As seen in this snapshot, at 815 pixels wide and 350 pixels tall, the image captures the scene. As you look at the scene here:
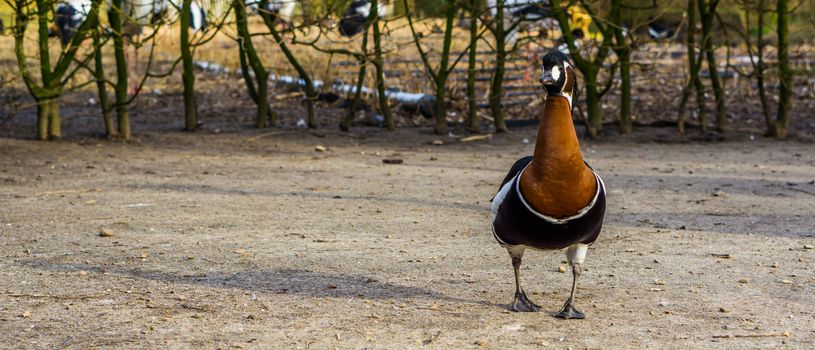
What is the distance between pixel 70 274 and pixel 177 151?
234 inches

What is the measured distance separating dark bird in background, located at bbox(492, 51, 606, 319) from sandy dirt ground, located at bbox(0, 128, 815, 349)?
50cm

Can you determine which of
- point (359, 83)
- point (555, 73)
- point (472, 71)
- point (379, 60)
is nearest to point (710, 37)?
point (472, 71)

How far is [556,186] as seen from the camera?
516 centimetres

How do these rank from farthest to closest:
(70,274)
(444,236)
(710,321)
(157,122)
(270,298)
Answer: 1. (157,122)
2. (444,236)
3. (70,274)
4. (270,298)
5. (710,321)

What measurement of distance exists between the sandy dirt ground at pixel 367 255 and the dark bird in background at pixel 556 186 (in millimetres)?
501

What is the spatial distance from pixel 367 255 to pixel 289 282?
0.88 meters

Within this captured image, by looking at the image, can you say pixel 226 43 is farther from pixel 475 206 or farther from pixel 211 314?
pixel 211 314

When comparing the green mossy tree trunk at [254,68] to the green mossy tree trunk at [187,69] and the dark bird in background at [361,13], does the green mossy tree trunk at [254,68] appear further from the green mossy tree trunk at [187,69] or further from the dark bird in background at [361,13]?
the dark bird in background at [361,13]

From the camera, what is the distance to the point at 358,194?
381 inches

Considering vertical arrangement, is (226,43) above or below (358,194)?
above

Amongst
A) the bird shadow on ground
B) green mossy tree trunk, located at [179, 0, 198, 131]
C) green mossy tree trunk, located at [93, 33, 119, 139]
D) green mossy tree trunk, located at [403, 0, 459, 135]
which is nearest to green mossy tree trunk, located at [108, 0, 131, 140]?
green mossy tree trunk, located at [93, 33, 119, 139]

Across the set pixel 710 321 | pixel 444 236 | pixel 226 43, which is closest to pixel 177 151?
pixel 444 236

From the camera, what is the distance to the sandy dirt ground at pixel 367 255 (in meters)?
5.34

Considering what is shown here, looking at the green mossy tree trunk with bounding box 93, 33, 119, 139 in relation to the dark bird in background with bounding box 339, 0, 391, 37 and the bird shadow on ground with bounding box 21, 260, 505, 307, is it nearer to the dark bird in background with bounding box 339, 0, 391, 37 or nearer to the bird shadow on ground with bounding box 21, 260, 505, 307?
the dark bird in background with bounding box 339, 0, 391, 37
